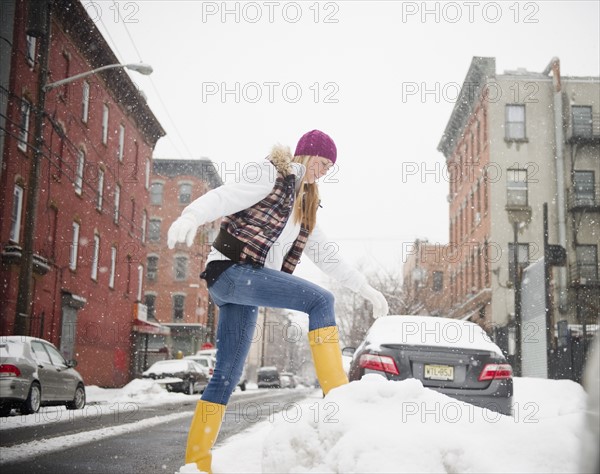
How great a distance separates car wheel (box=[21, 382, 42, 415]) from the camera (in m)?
11.3

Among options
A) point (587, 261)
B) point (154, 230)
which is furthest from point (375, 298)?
point (154, 230)

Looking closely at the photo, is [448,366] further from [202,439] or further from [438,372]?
[202,439]

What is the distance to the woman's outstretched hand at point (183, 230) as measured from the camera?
319 centimetres

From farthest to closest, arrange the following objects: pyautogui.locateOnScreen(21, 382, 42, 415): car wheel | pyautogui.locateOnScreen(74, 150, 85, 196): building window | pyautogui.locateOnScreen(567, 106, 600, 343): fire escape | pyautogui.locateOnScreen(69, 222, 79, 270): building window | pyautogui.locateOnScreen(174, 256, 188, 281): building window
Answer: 1. pyautogui.locateOnScreen(174, 256, 188, 281): building window
2. pyautogui.locateOnScreen(567, 106, 600, 343): fire escape
3. pyautogui.locateOnScreen(69, 222, 79, 270): building window
4. pyautogui.locateOnScreen(74, 150, 85, 196): building window
5. pyautogui.locateOnScreen(21, 382, 42, 415): car wheel

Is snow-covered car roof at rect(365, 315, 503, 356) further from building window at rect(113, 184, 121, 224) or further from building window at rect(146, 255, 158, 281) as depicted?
building window at rect(146, 255, 158, 281)

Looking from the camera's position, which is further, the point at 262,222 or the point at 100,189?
the point at 100,189

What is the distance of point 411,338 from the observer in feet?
22.7

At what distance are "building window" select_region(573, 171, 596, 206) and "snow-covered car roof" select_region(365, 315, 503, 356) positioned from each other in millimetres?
30337

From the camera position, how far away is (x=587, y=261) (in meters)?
34.4

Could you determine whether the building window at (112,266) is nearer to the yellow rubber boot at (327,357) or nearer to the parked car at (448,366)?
→ the parked car at (448,366)

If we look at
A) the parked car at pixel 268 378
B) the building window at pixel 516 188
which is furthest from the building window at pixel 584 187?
the parked car at pixel 268 378

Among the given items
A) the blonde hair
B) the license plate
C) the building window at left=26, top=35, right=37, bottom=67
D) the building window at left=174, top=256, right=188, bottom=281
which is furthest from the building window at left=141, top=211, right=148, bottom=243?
the blonde hair

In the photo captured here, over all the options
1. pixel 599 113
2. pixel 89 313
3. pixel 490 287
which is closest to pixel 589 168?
pixel 599 113

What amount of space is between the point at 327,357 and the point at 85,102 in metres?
25.4
